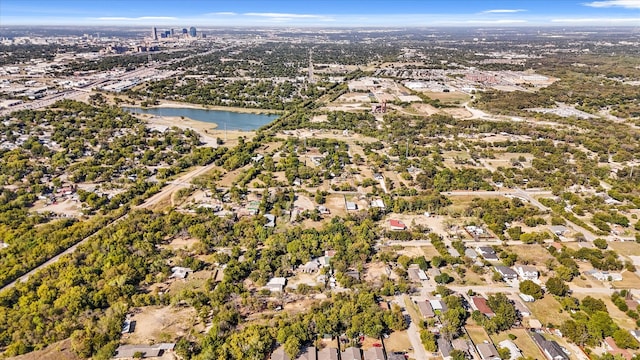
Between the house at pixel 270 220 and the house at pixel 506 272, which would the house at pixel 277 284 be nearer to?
the house at pixel 270 220

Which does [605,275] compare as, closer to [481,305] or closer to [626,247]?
[626,247]

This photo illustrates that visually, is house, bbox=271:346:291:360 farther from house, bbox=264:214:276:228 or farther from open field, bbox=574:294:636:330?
open field, bbox=574:294:636:330

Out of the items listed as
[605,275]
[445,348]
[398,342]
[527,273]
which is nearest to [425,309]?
[445,348]

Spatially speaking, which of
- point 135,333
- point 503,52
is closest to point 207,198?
point 135,333

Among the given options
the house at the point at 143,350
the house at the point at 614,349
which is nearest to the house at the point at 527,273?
the house at the point at 614,349

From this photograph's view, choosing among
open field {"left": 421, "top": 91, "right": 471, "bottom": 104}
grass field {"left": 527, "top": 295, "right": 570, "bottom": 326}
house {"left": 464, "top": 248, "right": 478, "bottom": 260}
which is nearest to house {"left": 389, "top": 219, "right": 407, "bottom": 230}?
house {"left": 464, "top": 248, "right": 478, "bottom": 260}

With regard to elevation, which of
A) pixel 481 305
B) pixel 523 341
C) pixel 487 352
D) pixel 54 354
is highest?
pixel 481 305

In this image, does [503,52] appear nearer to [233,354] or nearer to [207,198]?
[207,198]
